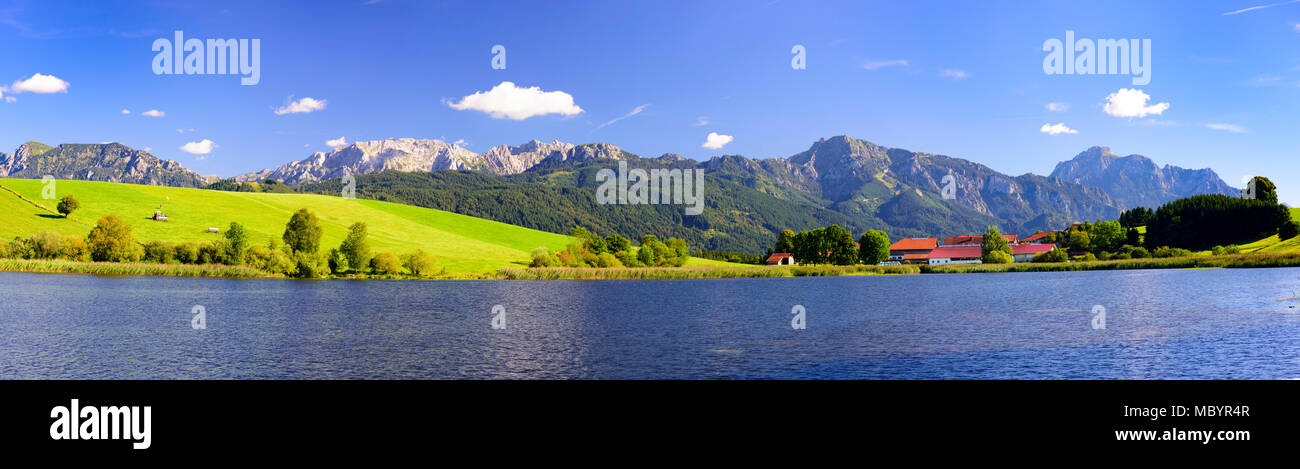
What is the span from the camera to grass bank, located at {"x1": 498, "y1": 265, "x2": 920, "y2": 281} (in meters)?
160

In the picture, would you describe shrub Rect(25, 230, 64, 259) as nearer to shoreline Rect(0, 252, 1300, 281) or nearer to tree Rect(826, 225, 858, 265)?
shoreline Rect(0, 252, 1300, 281)

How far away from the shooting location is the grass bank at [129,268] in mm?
131500

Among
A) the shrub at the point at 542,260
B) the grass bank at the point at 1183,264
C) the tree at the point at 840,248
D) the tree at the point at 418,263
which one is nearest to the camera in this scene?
the grass bank at the point at 1183,264

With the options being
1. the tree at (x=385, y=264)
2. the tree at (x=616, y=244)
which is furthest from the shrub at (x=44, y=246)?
the tree at (x=616, y=244)

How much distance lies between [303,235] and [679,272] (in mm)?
91145

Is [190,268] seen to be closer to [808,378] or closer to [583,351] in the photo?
[583,351]

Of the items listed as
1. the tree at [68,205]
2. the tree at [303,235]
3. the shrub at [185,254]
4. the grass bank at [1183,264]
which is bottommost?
the grass bank at [1183,264]

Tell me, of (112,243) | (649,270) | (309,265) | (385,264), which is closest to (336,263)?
(309,265)

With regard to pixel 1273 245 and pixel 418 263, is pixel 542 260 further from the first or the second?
pixel 1273 245

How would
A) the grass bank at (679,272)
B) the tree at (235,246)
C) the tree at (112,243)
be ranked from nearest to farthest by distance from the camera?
1. the tree at (112,243)
2. the tree at (235,246)
3. the grass bank at (679,272)

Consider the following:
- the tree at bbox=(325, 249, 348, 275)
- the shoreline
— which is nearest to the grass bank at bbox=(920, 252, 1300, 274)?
the shoreline

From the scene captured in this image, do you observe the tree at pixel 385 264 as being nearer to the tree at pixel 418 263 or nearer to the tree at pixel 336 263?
the tree at pixel 418 263

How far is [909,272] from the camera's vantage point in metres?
198

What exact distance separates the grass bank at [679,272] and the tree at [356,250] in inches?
1190
